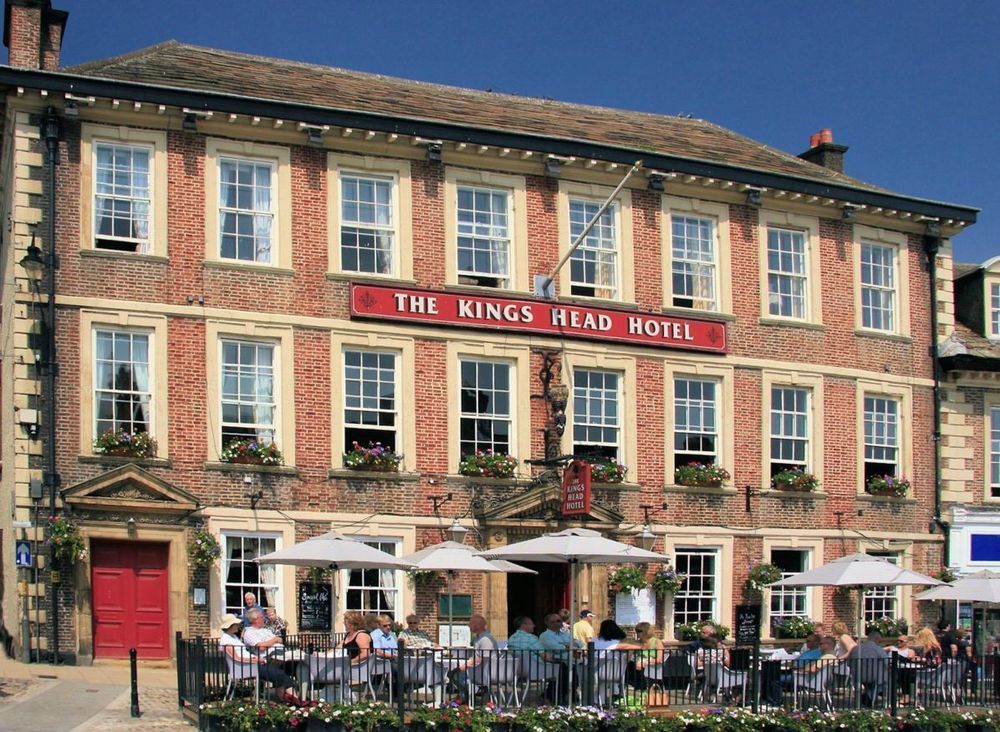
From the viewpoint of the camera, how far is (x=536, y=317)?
90.6ft

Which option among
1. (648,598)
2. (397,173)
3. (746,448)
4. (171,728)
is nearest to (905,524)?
(746,448)

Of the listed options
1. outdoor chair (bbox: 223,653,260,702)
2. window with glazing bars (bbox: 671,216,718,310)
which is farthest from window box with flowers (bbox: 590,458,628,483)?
outdoor chair (bbox: 223,653,260,702)

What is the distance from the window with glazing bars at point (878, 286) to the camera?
31250 millimetres

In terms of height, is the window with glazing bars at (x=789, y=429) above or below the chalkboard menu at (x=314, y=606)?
above

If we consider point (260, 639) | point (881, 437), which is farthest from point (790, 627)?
point (260, 639)

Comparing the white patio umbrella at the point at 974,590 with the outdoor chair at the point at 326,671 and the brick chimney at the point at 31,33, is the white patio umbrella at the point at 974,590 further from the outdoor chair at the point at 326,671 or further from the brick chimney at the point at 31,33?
the brick chimney at the point at 31,33

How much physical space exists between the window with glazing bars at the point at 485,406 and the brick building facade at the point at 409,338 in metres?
0.06

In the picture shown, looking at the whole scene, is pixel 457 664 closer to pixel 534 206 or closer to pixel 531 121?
pixel 534 206

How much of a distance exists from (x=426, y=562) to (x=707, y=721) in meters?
4.89

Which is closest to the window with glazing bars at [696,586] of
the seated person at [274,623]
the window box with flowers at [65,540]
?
the seated person at [274,623]

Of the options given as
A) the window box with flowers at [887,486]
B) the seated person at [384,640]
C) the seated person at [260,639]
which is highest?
the window box with flowers at [887,486]

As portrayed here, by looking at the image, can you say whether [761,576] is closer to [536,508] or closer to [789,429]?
[789,429]

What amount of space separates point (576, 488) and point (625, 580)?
2.48 meters

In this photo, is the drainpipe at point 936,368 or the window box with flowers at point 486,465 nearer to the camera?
the window box with flowers at point 486,465
